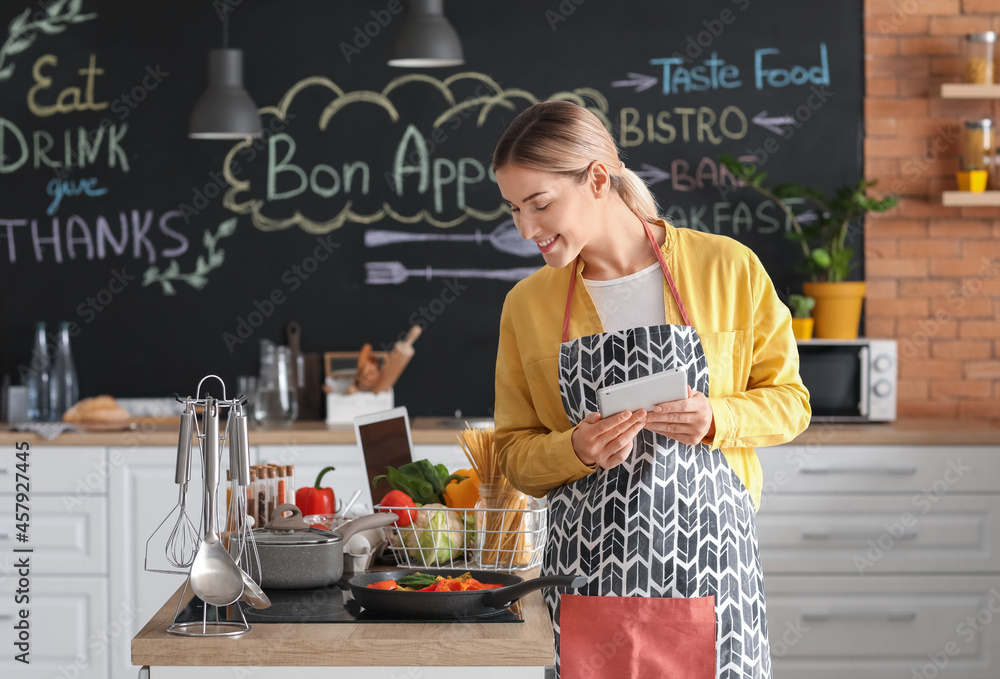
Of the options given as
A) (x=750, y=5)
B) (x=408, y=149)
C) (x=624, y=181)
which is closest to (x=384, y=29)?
(x=408, y=149)

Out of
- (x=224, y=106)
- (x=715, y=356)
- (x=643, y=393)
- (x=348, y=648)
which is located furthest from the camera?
(x=224, y=106)

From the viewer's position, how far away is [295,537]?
1.63 metres

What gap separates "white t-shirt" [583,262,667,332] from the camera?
69.4 inches

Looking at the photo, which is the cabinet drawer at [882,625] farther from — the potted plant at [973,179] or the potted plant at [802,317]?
the potted plant at [973,179]

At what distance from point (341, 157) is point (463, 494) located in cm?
245

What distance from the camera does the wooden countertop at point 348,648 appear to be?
1.31m

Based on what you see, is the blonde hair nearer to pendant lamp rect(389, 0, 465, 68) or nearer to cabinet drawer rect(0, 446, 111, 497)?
pendant lamp rect(389, 0, 465, 68)

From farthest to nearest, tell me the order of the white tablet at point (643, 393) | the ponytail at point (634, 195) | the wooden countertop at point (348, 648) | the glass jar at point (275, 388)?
1. the glass jar at point (275, 388)
2. the ponytail at point (634, 195)
3. the white tablet at point (643, 393)
4. the wooden countertop at point (348, 648)

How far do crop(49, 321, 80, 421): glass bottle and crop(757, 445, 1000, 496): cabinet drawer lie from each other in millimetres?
2544

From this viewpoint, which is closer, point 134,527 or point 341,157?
point 134,527

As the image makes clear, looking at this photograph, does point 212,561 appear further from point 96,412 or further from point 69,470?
point 96,412

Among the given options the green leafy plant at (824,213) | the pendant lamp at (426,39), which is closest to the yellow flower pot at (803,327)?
the green leafy plant at (824,213)

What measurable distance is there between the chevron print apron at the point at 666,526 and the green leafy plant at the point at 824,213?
2.19 metres

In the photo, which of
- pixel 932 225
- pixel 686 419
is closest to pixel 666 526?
pixel 686 419
